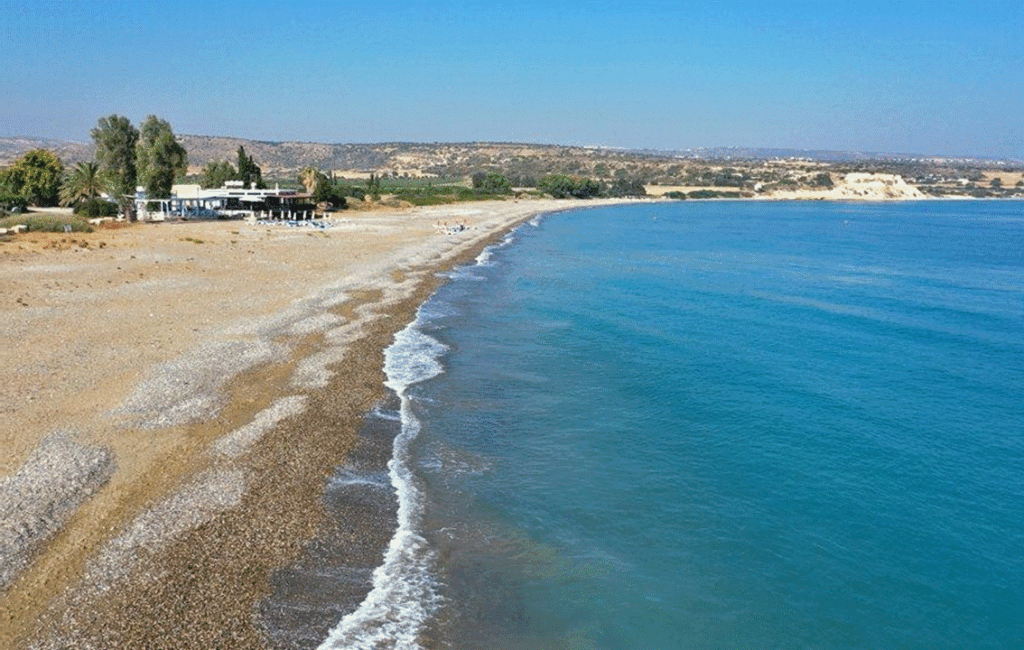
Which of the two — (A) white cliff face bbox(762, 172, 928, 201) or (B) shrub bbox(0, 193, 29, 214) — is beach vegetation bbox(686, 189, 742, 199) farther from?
(B) shrub bbox(0, 193, 29, 214)

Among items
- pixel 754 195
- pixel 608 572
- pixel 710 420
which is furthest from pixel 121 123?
pixel 754 195

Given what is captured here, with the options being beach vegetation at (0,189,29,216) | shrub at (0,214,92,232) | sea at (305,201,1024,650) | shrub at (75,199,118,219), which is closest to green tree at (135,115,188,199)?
shrub at (75,199,118,219)

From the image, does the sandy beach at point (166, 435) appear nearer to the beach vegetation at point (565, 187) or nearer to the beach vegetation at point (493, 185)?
the beach vegetation at point (493, 185)

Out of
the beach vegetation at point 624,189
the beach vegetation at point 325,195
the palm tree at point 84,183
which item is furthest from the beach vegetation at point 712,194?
the palm tree at point 84,183

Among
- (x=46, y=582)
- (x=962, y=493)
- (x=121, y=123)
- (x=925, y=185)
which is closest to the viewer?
(x=46, y=582)

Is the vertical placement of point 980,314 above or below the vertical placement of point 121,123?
below

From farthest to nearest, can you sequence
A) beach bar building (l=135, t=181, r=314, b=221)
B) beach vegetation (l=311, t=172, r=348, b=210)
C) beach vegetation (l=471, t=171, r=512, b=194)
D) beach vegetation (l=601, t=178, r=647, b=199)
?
beach vegetation (l=601, t=178, r=647, b=199), beach vegetation (l=471, t=171, r=512, b=194), beach vegetation (l=311, t=172, r=348, b=210), beach bar building (l=135, t=181, r=314, b=221)

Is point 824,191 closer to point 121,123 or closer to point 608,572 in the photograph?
point 121,123
